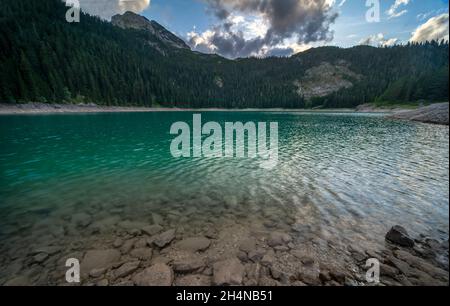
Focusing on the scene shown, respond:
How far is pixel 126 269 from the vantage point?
6605 millimetres

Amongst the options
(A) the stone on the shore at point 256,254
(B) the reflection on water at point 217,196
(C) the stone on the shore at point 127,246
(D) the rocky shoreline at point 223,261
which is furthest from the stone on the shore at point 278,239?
(C) the stone on the shore at point 127,246

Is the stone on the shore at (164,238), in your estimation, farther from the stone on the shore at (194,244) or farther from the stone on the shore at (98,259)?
the stone on the shore at (98,259)

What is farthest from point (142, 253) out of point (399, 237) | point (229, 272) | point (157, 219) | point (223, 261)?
point (399, 237)

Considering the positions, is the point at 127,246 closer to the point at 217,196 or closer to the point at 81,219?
the point at 81,219

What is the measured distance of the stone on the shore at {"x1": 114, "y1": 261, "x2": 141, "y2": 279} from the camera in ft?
21.0

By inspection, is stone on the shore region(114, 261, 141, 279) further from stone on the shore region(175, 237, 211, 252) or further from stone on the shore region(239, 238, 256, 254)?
stone on the shore region(239, 238, 256, 254)

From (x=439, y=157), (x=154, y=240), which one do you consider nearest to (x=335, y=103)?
(x=439, y=157)

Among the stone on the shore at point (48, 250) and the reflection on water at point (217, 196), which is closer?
the stone on the shore at point (48, 250)

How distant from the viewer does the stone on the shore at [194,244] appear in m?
7.89

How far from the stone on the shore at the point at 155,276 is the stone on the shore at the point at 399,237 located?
28.9ft

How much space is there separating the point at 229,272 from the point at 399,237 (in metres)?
7.17

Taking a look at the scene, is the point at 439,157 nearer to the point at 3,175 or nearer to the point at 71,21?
the point at 3,175

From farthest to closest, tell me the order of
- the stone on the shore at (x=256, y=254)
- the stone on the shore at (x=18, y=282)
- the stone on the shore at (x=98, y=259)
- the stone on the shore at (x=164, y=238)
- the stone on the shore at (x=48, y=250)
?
1. the stone on the shore at (x=164, y=238)
2. the stone on the shore at (x=48, y=250)
3. the stone on the shore at (x=256, y=254)
4. the stone on the shore at (x=98, y=259)
5. the stone on the shore at (x=18, y=282)

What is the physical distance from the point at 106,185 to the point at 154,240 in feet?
26.9
